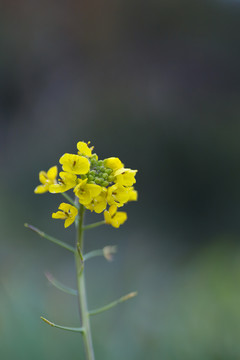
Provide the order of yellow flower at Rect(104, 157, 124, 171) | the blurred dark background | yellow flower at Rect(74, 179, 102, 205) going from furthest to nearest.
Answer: the blurred dark background → yellow flower at Rect(104, 157, 124, 171) → yellow flower at Rect(74, 179, 102, 205)

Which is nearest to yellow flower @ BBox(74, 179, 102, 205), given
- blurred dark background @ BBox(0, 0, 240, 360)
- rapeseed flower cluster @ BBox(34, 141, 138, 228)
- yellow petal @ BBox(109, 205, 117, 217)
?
rapeseed flower cluster @ BBox(34, 141, 138, 228)

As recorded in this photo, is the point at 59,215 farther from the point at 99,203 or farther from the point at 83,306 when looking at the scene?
the point at 83,306

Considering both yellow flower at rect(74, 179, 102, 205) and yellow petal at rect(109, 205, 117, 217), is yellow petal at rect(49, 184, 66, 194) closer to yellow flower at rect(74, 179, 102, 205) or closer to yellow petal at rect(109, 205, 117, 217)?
yellow flower at rect(74, 179, 102, 205)

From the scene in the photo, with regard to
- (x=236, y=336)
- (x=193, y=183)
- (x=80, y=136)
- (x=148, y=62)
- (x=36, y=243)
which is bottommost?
(x=236, y=336)

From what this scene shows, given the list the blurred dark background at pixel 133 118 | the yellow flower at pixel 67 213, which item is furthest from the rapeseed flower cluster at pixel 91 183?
the blurred dark background at pixel 133 118

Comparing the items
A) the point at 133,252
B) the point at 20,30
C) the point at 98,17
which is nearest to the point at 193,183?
the point at 133,252

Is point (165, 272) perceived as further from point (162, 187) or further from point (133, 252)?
point (162, 187)
